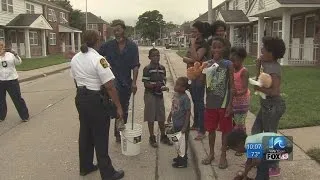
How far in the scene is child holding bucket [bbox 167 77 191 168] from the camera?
5.73m

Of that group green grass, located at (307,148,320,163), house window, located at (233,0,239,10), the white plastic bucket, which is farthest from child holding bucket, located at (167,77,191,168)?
house window, located at (233,0,239,10)

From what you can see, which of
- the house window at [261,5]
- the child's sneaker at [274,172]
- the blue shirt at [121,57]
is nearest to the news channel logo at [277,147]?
the child's sneaker at [274,172]

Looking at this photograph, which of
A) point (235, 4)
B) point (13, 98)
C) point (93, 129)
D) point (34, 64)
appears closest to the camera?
point (93, 129)

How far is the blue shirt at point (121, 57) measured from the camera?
6570 mm

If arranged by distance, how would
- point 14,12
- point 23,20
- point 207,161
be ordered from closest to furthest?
point 207,161 → point 23,20 → point 14,12

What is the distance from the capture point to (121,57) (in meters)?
6.57

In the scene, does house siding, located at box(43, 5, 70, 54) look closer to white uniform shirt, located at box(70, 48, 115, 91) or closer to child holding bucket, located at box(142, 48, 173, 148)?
child holding bucket, located at box(142, 48, 173, 148)

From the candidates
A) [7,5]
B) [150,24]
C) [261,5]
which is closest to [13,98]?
[261,5]

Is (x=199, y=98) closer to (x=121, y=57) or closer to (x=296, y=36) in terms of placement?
(x=121, y=57)

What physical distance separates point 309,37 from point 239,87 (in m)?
19.3

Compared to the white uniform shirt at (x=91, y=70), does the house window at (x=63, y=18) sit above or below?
above

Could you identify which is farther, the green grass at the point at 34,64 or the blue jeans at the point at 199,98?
the green grass at the point at 34,64

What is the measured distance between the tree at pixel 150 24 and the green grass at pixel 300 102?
120715 mm

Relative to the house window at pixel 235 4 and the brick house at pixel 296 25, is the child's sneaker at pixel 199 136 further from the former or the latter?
the house window at pixel 235 4
